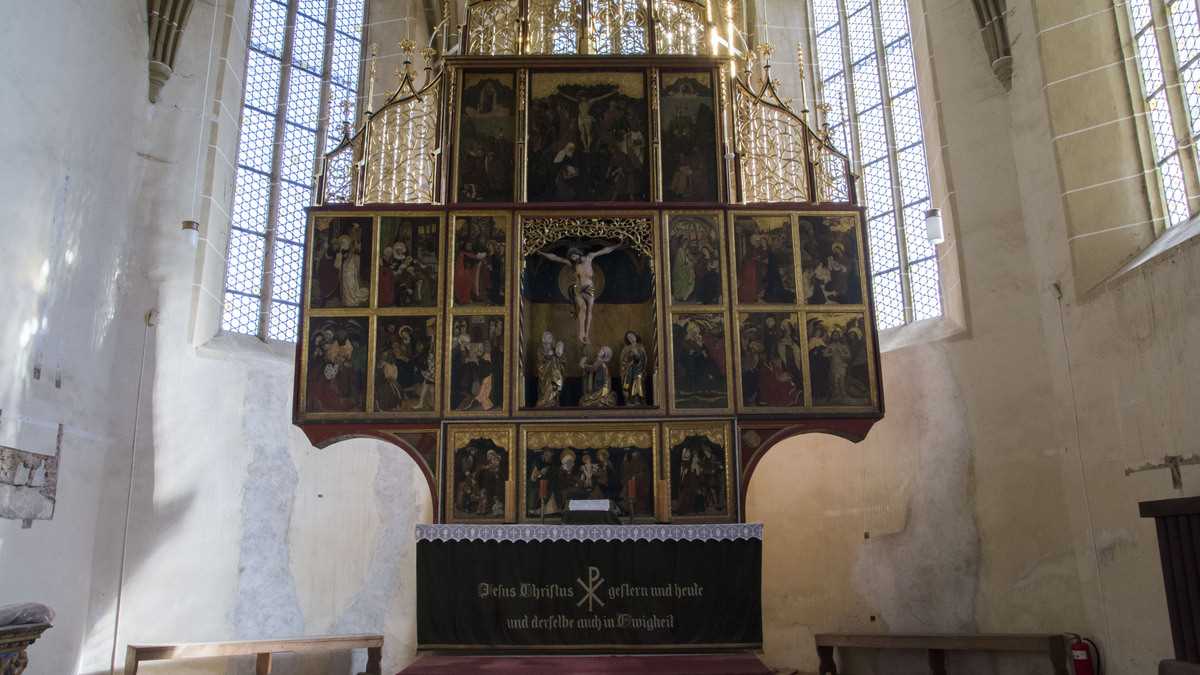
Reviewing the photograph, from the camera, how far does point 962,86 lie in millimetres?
13320

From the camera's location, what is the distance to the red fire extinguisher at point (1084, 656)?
10461mm

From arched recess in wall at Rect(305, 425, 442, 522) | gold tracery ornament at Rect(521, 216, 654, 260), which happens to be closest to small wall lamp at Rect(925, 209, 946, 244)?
gold tracery ornament at Rect(521, 216, 654, 260)

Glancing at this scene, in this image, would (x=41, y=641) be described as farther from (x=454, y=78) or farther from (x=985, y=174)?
(x=985, y=174)

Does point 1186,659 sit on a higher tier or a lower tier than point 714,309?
lower

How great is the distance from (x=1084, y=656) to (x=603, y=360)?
594 centimetres

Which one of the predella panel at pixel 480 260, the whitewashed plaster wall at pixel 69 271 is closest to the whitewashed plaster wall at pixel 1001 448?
the predella panel at pixel 480 260

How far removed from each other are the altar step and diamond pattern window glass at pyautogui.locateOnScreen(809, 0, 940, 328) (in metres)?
6.17

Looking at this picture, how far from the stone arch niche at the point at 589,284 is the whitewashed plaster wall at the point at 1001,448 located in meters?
1.94

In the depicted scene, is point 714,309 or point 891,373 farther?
point 891,373

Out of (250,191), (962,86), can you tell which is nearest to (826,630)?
(962,86)

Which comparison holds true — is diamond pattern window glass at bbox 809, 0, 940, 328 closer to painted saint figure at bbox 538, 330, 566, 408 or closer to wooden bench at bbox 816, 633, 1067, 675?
wooden bench at bbox 816, 633, 1067, 675

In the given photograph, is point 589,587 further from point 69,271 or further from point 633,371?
point 69,271

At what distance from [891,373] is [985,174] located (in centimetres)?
279

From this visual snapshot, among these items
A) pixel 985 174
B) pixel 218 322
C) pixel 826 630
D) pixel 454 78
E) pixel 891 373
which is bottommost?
pixel 826 630
